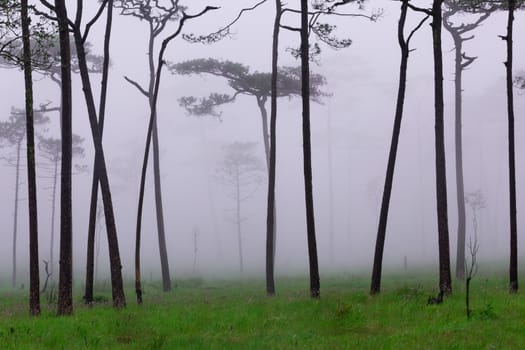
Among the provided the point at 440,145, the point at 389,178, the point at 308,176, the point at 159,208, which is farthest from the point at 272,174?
the point at 159,208

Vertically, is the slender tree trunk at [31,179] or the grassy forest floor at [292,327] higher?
the slender tree trunk at [31,179]

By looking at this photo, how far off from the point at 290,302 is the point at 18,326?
5.88 m

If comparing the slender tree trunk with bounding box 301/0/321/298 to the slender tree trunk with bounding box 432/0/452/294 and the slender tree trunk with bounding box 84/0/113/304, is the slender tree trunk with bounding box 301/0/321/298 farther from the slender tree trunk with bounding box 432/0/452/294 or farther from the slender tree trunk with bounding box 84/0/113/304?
the slender tree trunk with bounding box 84/0/113/304

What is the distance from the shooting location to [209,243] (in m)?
93.9

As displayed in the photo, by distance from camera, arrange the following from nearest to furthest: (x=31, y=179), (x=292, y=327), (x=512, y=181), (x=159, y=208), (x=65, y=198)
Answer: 1. (x=292, y=327)
2. (x=31, y=179)
3. (x=65, y=198)
4. (x=512, y=181)
5. (x=159, y=208)

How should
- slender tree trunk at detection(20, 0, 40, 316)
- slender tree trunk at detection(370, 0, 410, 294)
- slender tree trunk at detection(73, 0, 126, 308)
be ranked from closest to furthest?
slender tree trunk at detection(20, 0, 40, 316) < slender tree trunk at detection(73, 0, 126, 308) < slender tree trunk at detection(370, 0, 410, 294)

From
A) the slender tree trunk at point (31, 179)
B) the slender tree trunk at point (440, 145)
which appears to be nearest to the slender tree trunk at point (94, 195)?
the slender tree trunk at point (31, 179)

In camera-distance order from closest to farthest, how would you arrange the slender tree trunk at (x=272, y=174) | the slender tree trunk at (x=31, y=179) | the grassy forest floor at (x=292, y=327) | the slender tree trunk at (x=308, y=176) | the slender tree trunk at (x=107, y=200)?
the grassy forest floor at (x=292, y=327)
the slender tree trunk at (x=31, y=179)
the slender tree trunk at (x=107, y=200)
the slender tree trunk at (x=308, y=176)
the slender tree trunk at (x=272, y=174)

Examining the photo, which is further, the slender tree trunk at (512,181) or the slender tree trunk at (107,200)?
the slender tree trunk at (512,181)

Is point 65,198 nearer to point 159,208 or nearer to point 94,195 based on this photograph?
point 94,195

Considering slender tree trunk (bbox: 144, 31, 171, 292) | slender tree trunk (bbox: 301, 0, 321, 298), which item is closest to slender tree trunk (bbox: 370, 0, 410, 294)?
slender tree trunk (bbox: 301, 0, 321, 298)

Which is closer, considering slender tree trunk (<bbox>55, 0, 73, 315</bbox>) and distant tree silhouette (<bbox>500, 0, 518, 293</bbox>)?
slender tree trunk (<bbox>55, 0, 73, 315</bbox>)

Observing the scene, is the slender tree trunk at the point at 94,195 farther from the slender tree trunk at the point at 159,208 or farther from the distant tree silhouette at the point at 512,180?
the distant tree silhouette at the point at 512,180

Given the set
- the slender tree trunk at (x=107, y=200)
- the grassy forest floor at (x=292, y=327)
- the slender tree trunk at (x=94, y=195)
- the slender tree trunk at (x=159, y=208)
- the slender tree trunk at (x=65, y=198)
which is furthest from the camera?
the slender tree trunk at (x=159, y=208)
